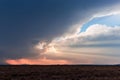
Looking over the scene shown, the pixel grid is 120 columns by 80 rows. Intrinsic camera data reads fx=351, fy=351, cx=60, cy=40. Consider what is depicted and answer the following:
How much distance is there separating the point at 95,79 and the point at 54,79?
20.3 ft

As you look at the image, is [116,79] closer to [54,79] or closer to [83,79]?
[83,79]

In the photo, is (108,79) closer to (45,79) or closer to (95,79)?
(95,79)

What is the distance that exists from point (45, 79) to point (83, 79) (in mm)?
5755

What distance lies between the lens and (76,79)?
52.6 metres

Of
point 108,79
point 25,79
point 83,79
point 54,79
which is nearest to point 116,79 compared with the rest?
point 108,79

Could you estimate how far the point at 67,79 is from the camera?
5259cm

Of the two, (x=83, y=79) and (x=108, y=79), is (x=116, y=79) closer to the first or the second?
(x=108, y=79)

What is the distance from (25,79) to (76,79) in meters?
7.64

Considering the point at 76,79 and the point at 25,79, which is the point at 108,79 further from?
the point at 25,79

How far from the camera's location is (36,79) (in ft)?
173

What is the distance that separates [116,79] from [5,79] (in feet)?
55.4

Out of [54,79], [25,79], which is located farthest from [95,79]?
[25,79]

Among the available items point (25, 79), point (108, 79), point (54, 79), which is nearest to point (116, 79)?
point (108, 79)

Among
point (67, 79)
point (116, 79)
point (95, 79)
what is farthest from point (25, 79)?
point (116, 79)
